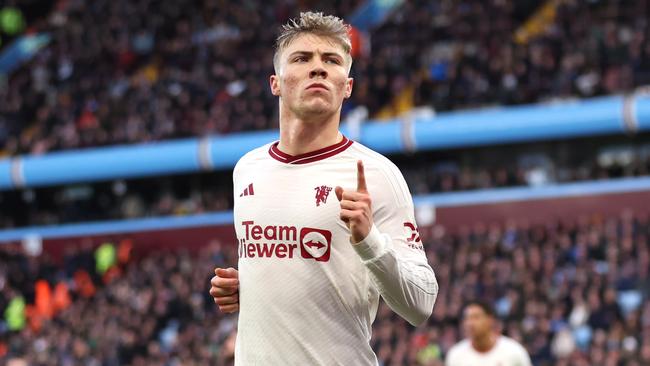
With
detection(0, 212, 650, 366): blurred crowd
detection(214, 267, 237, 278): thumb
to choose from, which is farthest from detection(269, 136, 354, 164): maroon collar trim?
detection(0, 212, 650, 366): blurred crowd

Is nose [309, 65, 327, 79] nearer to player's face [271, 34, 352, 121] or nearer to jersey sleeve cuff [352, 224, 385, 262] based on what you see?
player's face [271, 34, 352, 121]

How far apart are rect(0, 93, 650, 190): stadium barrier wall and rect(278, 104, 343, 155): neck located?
17722mm

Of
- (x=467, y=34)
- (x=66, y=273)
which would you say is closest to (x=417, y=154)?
(x=467, y=34)

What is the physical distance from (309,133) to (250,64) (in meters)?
21.4

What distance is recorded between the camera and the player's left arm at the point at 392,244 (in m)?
3.73

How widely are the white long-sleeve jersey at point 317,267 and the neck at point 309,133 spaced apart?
0.16 ft

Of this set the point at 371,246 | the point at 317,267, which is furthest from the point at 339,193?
the point at 317,267

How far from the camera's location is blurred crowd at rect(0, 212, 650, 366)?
625 inches

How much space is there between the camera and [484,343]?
9594 mm

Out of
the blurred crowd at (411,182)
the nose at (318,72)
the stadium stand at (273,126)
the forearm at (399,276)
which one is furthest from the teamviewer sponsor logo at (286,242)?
the blurred crowd at (411,182)

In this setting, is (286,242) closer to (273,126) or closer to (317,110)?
(317,110)

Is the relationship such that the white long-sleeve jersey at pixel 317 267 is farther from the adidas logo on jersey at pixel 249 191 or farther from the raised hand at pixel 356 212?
the raised hand at pixel 356 212

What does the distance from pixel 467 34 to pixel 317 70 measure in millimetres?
20013

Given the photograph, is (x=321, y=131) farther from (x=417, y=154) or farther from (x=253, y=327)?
(x=417, y=154)
